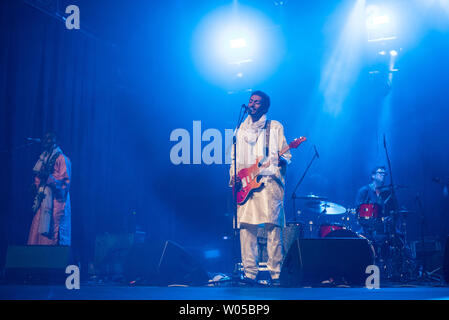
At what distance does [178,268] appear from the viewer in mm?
5691

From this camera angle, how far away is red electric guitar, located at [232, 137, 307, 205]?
5523mm

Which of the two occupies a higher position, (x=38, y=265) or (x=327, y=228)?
(x=327, y=228)

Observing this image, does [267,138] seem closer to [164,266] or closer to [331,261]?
[331,261]

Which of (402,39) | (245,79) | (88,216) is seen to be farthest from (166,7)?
(402,39)

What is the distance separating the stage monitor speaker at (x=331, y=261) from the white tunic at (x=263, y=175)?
2.24ft

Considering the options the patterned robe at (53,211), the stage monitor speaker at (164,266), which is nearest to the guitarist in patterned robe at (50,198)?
the patterned robe at (53,211)

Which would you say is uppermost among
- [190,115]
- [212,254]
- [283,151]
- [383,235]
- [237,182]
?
[190,115]

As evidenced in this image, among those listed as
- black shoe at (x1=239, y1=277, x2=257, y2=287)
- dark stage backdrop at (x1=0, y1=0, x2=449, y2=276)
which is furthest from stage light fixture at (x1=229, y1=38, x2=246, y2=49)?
black shoe at (x1=239, y1=277, x2=257, y2=287)

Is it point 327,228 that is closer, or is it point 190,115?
point 327,228

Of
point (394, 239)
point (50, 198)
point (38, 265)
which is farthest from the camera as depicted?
point (394, 239)

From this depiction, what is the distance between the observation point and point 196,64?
10594 millimetres

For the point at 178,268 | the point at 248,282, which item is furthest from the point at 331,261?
the point at 178,268

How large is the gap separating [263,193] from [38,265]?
8.61 feet

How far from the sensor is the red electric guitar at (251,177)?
18.1 feet
